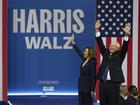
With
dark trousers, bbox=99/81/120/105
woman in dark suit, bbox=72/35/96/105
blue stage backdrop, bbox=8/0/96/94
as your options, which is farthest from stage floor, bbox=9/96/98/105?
dark trousers, bbox=99/81/120/105

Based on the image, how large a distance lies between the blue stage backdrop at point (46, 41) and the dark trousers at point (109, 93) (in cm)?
340

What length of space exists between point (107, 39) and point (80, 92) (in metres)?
2.37

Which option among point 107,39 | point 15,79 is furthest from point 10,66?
point 107,39

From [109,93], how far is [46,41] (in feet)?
12.3

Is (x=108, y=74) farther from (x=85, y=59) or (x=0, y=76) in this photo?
(x=0, y=76)

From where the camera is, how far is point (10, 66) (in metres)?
12.5

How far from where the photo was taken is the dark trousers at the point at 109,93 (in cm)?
920

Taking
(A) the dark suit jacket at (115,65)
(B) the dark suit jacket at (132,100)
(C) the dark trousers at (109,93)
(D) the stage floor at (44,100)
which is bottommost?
(D) the stage floor at (44,100)

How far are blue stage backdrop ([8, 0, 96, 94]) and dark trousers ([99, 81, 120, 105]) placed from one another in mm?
3400

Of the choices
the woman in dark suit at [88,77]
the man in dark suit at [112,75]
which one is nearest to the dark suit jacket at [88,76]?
the woman in dark suit at [88,77]

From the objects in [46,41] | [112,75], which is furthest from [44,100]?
[112,75]

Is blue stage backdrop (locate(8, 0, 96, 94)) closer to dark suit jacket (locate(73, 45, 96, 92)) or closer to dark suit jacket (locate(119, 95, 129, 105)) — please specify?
dark suit jacket (locate(73, 45, 96, 92))

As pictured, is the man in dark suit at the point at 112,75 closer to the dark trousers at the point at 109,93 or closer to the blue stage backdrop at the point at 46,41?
the dark trousers at the point at 109,93

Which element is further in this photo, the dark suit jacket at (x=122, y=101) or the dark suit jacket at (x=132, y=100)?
the dark suit jacket at (x=132, y=100)
